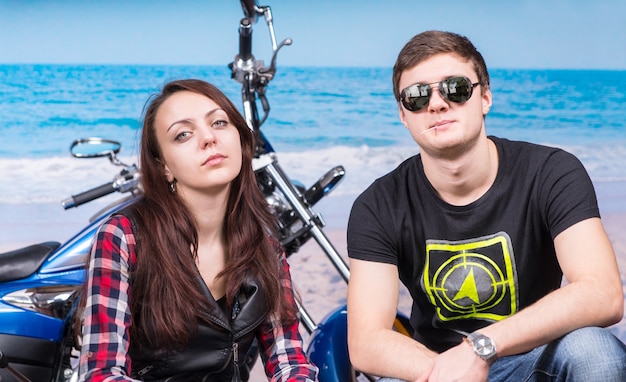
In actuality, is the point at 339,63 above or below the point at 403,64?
below

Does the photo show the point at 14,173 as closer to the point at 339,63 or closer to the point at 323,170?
the point at 323,170

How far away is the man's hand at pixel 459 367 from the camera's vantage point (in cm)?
161

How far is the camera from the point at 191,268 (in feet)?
5.94

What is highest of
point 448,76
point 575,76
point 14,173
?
point 448,76

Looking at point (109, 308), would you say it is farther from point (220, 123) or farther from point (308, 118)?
point (308, 118)

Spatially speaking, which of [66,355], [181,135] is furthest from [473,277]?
[66,355]

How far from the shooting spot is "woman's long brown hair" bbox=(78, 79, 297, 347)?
1763 millimetres

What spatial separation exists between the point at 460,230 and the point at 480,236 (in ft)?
0.16

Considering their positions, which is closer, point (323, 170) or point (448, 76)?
point (448, 76)

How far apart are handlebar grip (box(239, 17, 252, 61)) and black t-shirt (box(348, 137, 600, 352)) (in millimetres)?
629

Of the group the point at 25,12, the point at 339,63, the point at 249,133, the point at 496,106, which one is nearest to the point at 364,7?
the point at 339,63

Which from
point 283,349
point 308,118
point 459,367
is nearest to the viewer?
point 459,367

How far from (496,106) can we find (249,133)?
1104cm

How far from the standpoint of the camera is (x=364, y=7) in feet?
36.2
